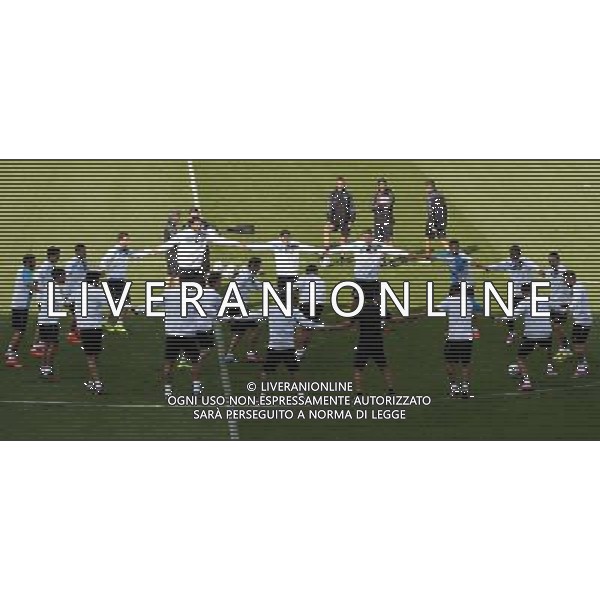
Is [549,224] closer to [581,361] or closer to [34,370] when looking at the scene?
[581,361]

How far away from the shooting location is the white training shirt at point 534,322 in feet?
106

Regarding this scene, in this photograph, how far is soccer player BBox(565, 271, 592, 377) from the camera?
3244 cm

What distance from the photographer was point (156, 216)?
1270 inches

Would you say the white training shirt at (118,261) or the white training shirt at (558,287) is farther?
the white training shirt at (558,287)

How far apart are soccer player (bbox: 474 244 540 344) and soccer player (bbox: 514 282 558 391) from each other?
2.3 inches

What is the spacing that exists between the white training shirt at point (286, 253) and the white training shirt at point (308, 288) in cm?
13

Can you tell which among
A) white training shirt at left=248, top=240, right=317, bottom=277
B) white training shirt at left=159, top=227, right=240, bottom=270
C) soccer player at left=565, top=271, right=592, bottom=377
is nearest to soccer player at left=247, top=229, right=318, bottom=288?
white training shirt at left=248, top=240, right=317, bottom=277

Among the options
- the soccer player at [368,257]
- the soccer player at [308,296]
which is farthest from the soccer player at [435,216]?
the soccer player at [308,296]

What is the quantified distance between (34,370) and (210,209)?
9.16 ft

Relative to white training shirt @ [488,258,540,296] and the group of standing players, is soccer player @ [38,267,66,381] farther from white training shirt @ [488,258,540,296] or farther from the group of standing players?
white training shirt @ [488,258,540,296]

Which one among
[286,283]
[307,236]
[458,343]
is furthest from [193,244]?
[458,343]

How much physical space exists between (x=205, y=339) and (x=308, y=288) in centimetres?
133

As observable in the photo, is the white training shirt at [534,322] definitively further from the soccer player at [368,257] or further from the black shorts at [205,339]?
the black shorts at [205,339]

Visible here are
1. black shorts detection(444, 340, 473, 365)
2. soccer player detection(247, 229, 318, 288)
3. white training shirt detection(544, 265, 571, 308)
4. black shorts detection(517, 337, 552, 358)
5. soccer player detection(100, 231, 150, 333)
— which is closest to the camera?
soccer player detection(100, 231, 150, 333)
